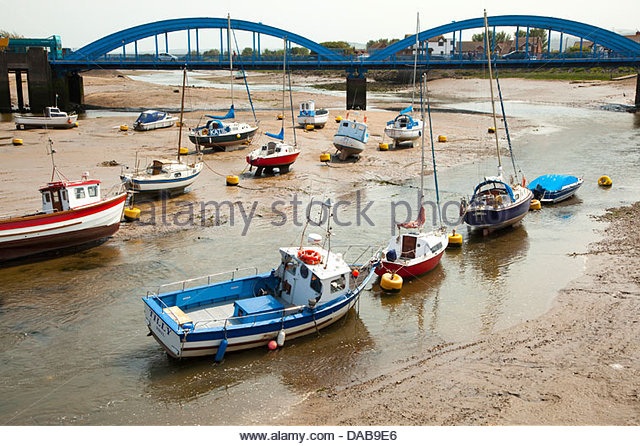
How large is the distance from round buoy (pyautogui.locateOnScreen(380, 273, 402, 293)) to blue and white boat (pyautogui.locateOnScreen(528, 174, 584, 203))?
50.1 feet

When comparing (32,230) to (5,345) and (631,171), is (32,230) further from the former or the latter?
(631,171)

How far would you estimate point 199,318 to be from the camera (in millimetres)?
18984

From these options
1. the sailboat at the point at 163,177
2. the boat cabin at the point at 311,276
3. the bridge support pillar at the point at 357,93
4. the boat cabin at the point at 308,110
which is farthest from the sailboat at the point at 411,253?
the bridge support pillar at the point at 357,93

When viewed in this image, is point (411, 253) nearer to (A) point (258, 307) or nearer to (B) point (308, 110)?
(A) point (258, 307)

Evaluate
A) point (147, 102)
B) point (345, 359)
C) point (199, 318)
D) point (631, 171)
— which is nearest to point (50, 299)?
point (199, 318)

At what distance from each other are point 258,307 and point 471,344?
20.0 feet

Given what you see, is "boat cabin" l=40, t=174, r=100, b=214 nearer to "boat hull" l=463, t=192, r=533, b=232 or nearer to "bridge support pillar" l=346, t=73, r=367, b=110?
"boat hull" l=463, t=192, r=533, b=232

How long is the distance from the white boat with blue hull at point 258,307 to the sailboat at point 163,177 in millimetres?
14273

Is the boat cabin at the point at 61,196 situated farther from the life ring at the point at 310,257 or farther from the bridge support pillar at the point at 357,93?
the bridge support pillar at the point at 357,93

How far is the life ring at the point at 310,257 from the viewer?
19.6 m

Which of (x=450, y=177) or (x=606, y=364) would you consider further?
(x=450, y=177)

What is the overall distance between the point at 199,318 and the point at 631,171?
34127 millimetres

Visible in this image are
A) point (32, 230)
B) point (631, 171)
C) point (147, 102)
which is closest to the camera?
point (32, 230)

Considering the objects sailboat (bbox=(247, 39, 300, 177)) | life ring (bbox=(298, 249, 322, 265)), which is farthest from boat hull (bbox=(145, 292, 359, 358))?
sailboat (bbox=(247, 39, 300, 177))
